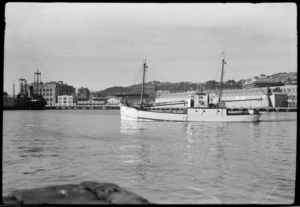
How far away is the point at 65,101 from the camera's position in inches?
5901

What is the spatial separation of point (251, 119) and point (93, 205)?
4735 centimetres

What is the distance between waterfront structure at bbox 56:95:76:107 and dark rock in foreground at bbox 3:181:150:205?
145847mm

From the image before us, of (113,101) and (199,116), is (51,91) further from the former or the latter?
(199,116)

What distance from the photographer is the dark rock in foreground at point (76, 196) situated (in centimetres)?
400

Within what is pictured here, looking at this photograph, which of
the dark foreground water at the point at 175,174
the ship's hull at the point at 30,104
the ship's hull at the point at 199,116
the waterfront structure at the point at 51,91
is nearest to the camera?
the dark foreground water at the point at 175,174

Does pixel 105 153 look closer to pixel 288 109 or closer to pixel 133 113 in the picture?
pixel 133 113

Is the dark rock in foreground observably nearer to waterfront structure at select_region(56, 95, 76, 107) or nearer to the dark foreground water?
the dark foreground water

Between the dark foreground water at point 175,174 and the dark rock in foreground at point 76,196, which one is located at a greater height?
the dark rock in foreground at point 76,196

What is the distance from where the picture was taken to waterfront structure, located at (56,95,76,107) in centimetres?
14762

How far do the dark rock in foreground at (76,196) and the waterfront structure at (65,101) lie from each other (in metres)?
146

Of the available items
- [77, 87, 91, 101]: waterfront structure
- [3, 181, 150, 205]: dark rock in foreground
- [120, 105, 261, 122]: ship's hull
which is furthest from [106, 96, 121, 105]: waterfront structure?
[3, 181, 150, 205]: dark rock in foreground

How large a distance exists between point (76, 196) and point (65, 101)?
150m

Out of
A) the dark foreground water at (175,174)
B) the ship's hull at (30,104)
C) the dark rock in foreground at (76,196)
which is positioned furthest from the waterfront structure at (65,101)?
the dark rock in foreground at (76,196)

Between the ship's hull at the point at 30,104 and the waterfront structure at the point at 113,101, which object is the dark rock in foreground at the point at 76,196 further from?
the waterfront structure at the point at 113,101
